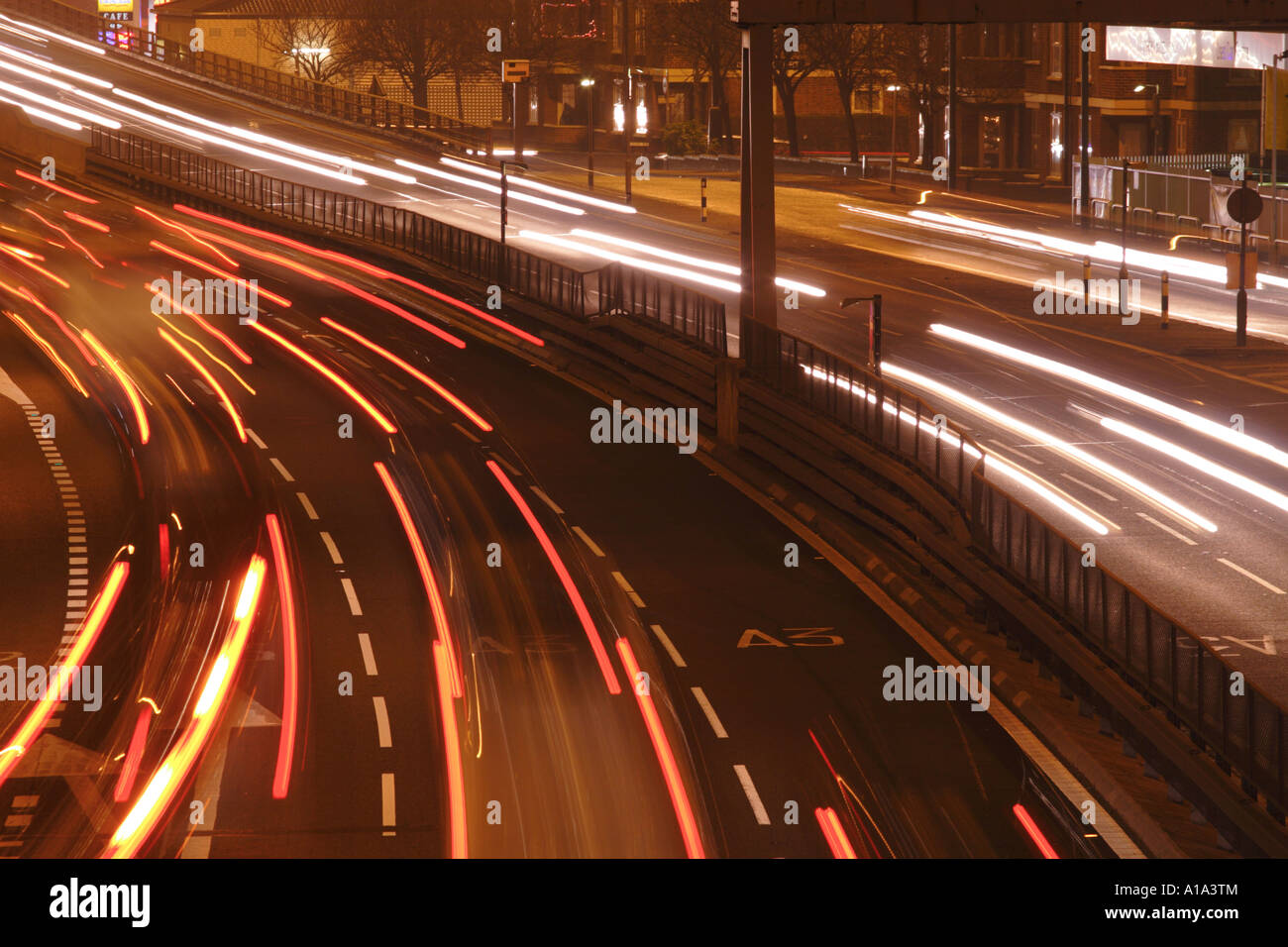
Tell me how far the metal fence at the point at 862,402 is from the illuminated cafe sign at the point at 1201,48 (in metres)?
30.0

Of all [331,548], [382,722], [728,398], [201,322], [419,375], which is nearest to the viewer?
[382,722]

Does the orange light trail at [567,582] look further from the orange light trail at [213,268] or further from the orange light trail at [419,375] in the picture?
the orange light trail at [213,268]

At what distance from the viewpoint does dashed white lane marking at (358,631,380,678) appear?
18.9 m

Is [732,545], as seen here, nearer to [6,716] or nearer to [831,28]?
[6,716]

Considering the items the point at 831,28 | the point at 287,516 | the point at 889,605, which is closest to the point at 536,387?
the point at 287,516

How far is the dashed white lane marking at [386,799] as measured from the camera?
1496cm

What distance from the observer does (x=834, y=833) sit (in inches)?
584

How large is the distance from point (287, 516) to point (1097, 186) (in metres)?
41.1

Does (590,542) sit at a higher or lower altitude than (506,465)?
lower

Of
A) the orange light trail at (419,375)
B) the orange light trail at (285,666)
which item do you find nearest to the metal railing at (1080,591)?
the orange light trail at (419,375)

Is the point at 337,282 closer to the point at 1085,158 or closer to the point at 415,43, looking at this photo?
the point at 1085,158

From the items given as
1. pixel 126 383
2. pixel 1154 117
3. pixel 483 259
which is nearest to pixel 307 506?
pixel 126 383

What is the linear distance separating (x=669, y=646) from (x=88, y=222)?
33417 millimetres

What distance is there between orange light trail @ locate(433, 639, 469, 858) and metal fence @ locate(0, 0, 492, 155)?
51788mm
